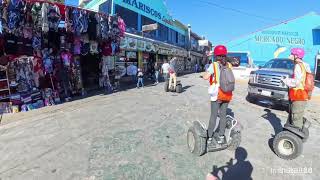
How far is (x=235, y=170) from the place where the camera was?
4.99 meters

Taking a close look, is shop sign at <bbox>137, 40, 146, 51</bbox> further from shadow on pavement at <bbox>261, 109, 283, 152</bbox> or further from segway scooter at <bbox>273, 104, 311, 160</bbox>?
segway scooter at <bbox>273, 104, 311, 160</bbox>

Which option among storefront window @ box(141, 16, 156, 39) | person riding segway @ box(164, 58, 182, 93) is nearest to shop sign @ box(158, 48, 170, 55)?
storefront window @ box(141, 16, 156, 39)

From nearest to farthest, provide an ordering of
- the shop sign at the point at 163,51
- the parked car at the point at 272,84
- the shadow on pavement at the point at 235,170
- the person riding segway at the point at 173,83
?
the shadow on pavement at the point at 235,170 → the parked car at the point at 272,84 → the person riding segway at the point at 173,83 → the shop sign at the point at 163,51

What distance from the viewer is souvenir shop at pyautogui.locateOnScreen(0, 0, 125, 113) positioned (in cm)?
1006

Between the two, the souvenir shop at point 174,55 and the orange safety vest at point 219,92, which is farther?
the souvenir shop at point 174,55

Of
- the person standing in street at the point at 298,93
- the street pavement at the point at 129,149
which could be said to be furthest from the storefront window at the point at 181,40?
the person standing in street at the point at 298,93

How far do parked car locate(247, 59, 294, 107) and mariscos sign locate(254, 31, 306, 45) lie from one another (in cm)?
1590

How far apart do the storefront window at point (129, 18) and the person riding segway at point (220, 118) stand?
16540mm

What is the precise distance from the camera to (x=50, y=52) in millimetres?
11734

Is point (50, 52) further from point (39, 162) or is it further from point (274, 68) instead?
point (274, 68)

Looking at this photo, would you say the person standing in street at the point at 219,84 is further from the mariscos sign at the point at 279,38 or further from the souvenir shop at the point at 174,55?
the mariscos sign at the point at 279,38

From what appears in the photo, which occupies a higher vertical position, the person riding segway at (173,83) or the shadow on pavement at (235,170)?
the person riding segway at (173,83)

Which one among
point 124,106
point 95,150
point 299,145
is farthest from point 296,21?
point 95,150

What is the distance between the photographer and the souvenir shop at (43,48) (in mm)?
10062
